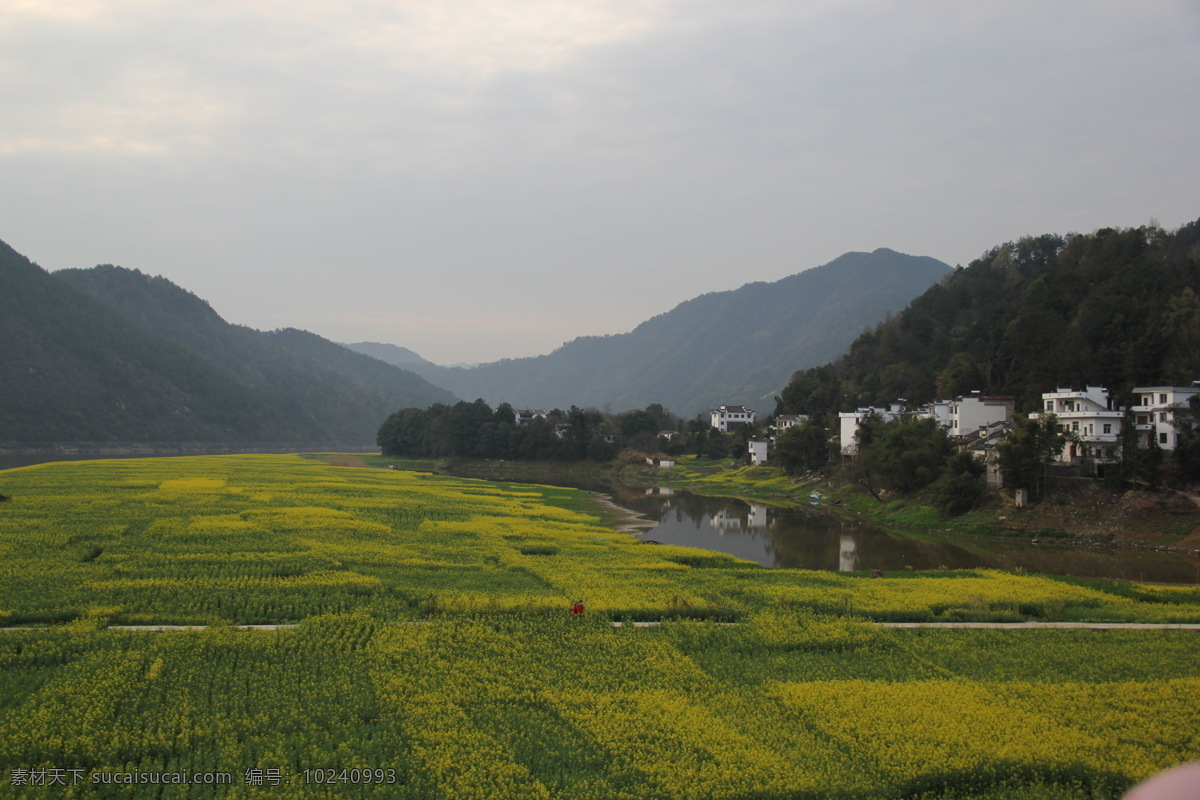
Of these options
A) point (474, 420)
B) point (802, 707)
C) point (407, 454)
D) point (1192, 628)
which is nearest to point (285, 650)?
point (802, 707)

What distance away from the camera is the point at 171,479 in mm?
52750

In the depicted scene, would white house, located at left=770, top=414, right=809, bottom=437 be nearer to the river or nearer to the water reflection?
the river

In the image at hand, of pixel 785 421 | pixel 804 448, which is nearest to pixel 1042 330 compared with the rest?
pixel 804 448

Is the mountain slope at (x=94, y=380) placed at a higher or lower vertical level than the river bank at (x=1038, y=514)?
higher

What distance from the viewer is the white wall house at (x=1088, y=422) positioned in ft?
135

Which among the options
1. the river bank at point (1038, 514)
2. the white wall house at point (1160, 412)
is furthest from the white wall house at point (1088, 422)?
the river bank at point (1038, 514)

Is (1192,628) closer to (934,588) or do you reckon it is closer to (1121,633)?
(1121,633)

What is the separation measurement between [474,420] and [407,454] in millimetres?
14409

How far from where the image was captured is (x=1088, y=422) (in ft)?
138

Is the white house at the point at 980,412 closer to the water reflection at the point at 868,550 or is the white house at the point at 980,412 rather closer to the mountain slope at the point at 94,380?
the water reflection at the point at 868,550

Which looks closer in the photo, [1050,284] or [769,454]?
[1050,284]

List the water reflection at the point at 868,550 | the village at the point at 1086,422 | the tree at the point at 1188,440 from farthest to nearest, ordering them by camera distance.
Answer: the village at the point at 1086,422 < the tree at the point at 1188,440 < the water reflection at the point at 868,550

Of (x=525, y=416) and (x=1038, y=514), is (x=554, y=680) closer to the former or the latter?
(x=1038, y=514)

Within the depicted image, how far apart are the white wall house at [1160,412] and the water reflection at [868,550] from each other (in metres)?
8.47
